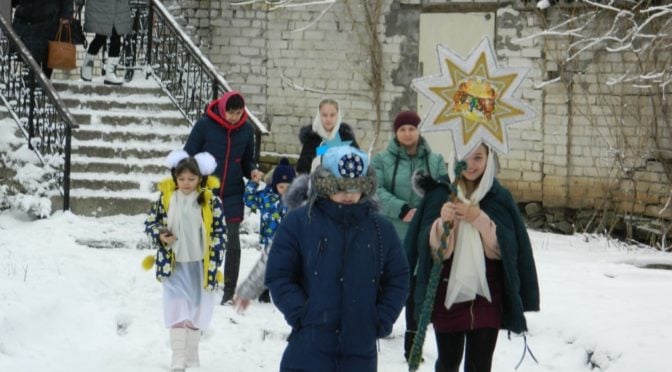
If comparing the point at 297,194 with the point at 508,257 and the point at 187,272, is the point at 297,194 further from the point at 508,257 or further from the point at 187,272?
the point at 187,272

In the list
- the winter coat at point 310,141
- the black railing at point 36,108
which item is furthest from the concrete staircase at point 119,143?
the winter coat at point 310,141

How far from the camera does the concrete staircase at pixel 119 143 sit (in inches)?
557

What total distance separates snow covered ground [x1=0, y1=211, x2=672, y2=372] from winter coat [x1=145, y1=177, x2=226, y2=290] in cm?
64

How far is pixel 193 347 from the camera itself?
8.10m

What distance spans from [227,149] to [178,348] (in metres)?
2.31

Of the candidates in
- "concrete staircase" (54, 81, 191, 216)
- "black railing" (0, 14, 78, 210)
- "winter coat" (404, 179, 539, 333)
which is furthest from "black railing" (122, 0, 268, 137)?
"winter coat" (404, 179, 539, 333)

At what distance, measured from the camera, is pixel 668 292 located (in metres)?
10.5

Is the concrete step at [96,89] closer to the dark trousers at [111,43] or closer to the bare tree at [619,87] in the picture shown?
the dark trousers at [111,43]

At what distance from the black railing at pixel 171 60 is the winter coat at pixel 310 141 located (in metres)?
6.66

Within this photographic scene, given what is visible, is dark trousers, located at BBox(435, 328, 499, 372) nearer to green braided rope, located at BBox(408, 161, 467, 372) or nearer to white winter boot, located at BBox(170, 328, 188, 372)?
green braided rope, located at BBox(408, 161, 467, 372)

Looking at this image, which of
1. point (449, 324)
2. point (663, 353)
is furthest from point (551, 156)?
point (449, 324)

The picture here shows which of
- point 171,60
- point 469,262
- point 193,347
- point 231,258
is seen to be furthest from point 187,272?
point 171,60

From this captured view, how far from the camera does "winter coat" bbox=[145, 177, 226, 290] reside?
7.95 metres

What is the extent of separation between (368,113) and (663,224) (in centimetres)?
474
